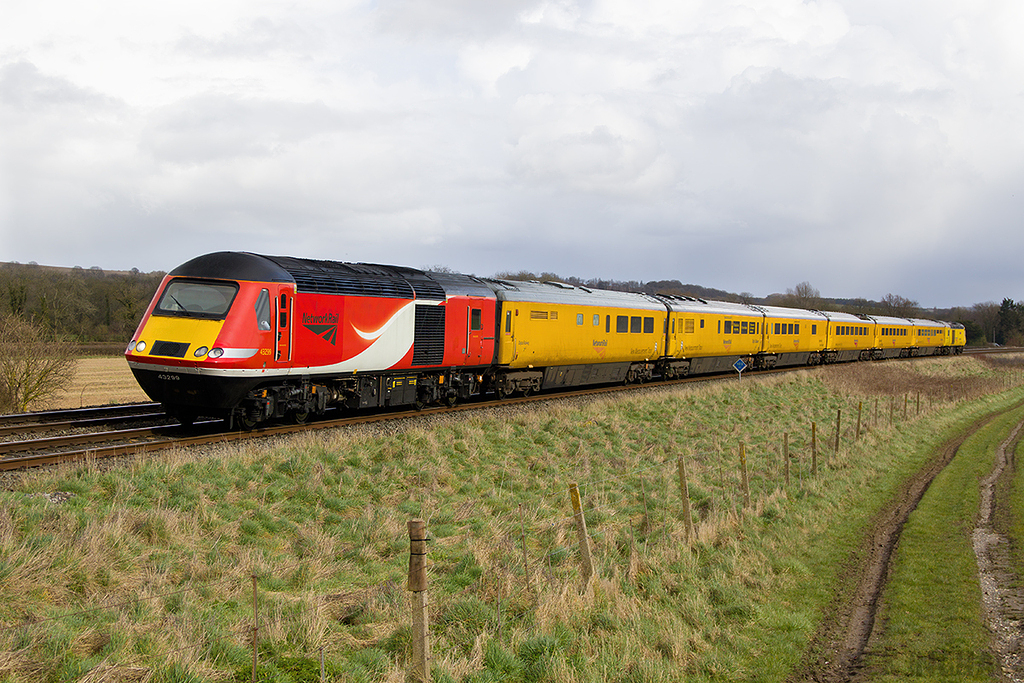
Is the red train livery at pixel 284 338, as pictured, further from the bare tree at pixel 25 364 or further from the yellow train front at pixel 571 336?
the bare tree at pixel 25 364

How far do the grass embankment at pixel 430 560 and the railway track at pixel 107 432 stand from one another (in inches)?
52.7

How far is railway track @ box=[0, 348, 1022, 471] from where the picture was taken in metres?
12.4

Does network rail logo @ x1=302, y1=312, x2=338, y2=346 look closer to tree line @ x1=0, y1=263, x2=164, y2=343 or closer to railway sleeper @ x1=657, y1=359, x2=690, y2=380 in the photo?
railway sleeper @ x1=657, y1=359, x2=690, y2=380

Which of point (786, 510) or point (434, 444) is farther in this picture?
point (434, 444)

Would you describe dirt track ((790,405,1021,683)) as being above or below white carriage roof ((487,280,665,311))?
below

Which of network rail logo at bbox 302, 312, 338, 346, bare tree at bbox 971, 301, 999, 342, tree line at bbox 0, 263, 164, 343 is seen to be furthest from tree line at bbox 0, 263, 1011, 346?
bare tree at bbox 971, 301, 999, 342

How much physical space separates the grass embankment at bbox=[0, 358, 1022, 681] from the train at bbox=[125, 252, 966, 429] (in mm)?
1793

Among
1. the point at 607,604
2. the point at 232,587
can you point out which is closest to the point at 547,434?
the point at 607,604

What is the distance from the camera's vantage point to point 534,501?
46.1ft

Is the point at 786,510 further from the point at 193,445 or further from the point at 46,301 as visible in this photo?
the point at 46,301

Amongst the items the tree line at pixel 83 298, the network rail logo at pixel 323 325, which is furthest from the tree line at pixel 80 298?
the network rail logo at pixel 323 325

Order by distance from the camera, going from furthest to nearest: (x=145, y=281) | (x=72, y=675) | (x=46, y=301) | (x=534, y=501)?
(x=145, y=281) → (x=46, y=301) → (x=534, y=501) → (x=72, y=675)

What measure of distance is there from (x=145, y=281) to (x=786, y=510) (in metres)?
65.7

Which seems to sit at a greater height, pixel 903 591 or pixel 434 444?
pixel 434 444
